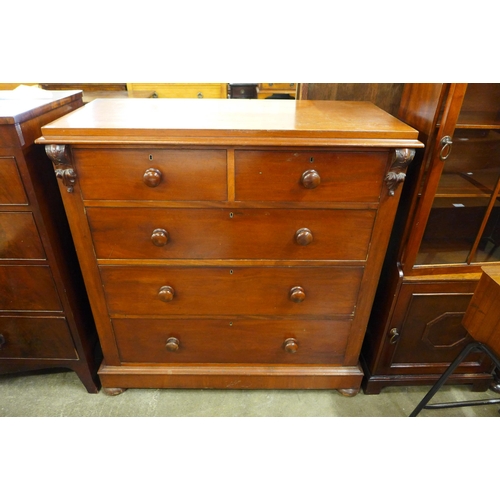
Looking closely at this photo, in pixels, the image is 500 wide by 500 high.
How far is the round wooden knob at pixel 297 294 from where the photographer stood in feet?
3.96

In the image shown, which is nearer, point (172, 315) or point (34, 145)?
point (34, 145)

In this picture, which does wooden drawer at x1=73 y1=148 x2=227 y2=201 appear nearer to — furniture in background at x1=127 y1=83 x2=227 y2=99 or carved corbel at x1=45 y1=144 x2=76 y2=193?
carved corbel at x1=45 y1=144 x2=76 y2=193

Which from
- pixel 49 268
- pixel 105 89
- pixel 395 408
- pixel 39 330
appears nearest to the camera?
pixel 49 268

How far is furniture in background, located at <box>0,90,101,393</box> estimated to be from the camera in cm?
104

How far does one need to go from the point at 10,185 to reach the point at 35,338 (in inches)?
24.7

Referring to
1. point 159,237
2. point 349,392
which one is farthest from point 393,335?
point 159,237

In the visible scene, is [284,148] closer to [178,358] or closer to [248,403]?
[178,358]

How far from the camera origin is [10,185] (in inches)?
41.5

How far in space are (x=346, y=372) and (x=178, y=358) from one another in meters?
0.68

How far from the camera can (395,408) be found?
1.45 metres

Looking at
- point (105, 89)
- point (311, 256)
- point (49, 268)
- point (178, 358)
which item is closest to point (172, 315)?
point (178, 358)

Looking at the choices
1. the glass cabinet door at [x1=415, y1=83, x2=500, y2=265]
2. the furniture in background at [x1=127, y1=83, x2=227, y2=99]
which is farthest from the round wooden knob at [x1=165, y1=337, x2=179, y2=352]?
the furniture in background at [x1=127, y1=83, x2=227, y2=99]

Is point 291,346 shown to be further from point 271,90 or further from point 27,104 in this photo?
point 271,90

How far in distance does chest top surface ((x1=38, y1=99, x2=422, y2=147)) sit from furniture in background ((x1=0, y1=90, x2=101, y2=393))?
0.13 m
